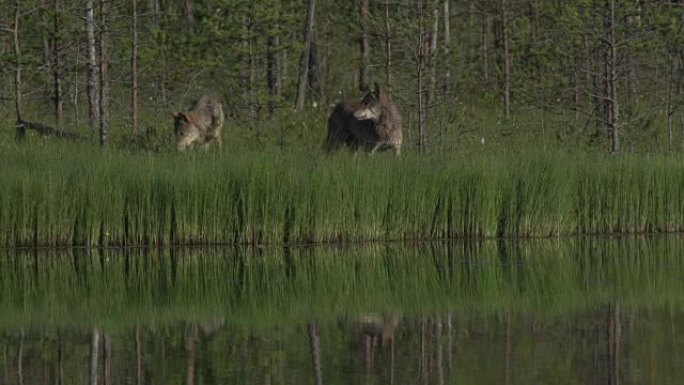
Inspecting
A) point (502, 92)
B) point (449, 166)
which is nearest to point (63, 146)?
point (449, 166)

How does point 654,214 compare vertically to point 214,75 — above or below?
below

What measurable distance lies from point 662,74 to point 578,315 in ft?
78.0

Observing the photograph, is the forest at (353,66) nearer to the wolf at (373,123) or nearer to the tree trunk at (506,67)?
the tree trunk at (506,67)

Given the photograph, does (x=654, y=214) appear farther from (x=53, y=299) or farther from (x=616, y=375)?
(x=616, y=375)

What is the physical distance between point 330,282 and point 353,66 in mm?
16819

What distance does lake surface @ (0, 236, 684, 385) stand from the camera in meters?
9.52

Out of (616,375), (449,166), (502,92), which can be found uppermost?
(502,92)

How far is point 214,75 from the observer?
1328 inches

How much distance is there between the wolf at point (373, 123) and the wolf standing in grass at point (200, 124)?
6.65 ft

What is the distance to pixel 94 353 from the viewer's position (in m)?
10.4

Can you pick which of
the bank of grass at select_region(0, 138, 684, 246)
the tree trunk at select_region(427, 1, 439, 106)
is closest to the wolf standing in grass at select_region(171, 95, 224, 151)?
the tree trunk at select_region(427, 1, 439, 106)

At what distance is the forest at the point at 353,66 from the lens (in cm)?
2358

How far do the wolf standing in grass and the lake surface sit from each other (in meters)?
6.34

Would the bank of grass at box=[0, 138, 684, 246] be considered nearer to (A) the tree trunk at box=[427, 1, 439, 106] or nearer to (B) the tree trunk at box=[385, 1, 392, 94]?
(B) the tree trunk at box=[385, 1, 392, 94]
